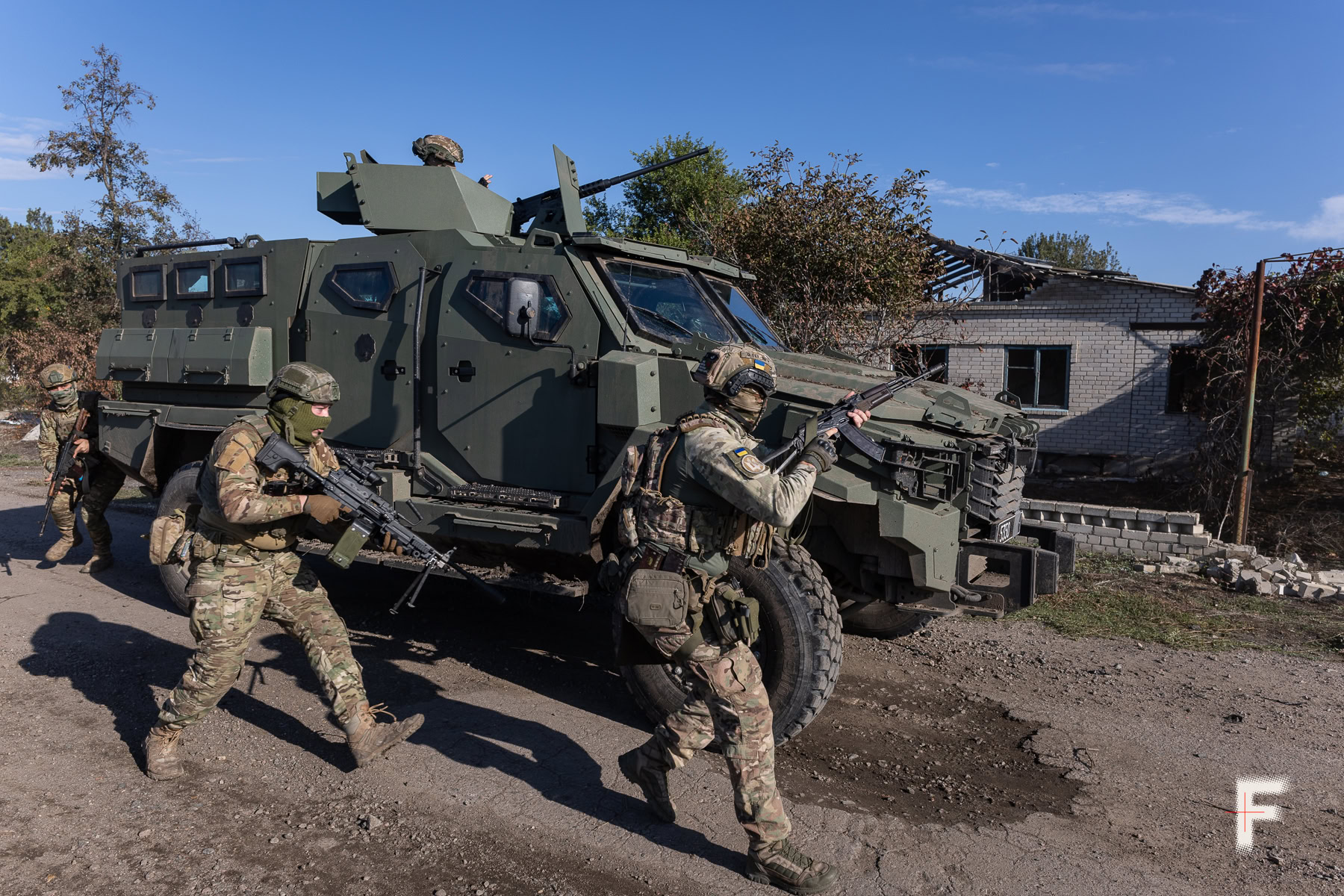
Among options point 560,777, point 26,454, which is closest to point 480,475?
point 560,777

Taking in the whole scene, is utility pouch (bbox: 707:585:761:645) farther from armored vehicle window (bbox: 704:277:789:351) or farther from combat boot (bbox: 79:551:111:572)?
combat boot (bbox: 79:551:111:572)

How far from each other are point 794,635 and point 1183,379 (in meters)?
10.9

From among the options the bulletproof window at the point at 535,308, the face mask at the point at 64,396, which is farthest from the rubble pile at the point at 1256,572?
the face mask at the point at 64,396

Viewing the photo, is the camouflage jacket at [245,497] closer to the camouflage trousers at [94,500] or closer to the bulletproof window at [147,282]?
the bulletproof window at [147,282]

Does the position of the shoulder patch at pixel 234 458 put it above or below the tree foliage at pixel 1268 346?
below

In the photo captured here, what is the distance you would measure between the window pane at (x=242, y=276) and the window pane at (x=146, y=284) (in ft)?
2.37

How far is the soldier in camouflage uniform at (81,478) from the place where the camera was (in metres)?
7.08

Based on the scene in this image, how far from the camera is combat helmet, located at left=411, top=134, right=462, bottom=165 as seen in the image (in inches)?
235

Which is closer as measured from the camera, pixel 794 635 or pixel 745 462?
pixel 745 462

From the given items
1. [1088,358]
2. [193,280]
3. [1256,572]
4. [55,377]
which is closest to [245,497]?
[193,280]

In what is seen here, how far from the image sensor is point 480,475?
4949 mm

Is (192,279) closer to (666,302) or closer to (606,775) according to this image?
(666,302)

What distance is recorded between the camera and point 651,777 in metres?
3.28

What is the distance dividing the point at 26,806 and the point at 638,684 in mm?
2353
